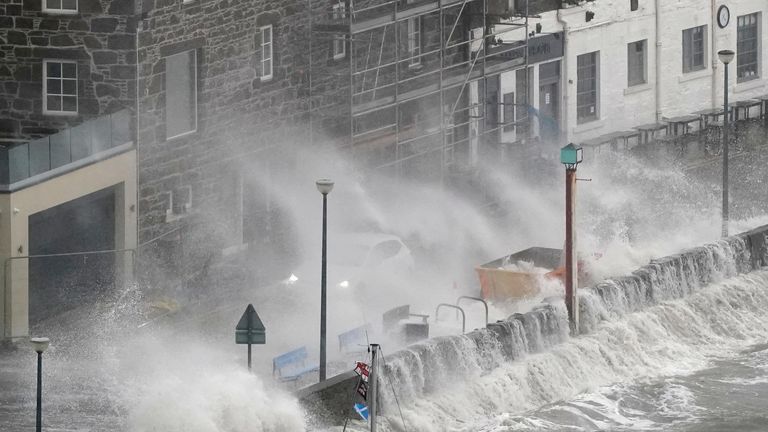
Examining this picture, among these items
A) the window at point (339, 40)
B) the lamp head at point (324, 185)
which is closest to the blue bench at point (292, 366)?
the lamp head at point (324, 185)

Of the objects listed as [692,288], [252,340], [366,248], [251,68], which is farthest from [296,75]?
[252,340]

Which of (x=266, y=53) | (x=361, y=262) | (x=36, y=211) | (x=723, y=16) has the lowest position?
(x=361, y=262)

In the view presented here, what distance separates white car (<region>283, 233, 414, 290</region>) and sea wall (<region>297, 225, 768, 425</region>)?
425 centimetres

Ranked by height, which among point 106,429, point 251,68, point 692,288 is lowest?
point 106,429

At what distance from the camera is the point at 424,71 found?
65.1 m

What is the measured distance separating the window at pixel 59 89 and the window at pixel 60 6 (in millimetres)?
1176

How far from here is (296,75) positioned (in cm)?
6022

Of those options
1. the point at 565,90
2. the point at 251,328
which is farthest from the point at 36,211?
the point at 565,90

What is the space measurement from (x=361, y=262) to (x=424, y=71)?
9989 millimetres

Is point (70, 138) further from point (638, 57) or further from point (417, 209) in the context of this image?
point (638, 57)

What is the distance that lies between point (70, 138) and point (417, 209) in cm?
1150

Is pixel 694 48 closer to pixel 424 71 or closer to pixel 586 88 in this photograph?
pixel 586 88

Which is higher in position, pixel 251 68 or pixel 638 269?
pixel 251 68

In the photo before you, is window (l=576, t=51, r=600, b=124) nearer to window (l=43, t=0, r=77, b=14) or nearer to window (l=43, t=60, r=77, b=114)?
window (l=43, t=60, r=77, b=114)
